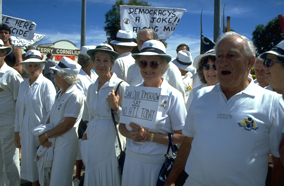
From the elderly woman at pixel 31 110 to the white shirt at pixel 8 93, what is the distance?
33cm

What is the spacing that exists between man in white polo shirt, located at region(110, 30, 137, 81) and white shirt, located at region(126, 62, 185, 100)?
0.22 metres

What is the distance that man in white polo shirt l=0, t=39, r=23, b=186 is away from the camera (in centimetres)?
443

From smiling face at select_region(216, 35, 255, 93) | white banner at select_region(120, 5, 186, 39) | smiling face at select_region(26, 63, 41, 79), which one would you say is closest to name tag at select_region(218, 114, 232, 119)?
smiling face at select_region(216, 35, 255, 93)

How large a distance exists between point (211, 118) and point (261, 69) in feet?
6.25

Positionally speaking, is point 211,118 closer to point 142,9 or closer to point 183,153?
point 183,153

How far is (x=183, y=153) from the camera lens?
2.22 m

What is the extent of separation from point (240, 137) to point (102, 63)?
2.17 m

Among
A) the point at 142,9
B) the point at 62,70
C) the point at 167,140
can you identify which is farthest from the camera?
the point at 142,9

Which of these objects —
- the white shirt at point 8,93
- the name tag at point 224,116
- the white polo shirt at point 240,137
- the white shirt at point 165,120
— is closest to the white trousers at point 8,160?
the white shirt at point 8,93

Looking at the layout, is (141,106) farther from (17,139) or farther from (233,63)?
(17,139)

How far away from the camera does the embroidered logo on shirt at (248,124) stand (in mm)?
1672

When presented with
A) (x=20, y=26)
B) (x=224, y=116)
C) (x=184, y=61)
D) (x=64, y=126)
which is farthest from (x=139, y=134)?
(x=20, y=26)

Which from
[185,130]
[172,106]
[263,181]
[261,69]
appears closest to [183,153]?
[185,130]

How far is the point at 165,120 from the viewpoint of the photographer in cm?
250
